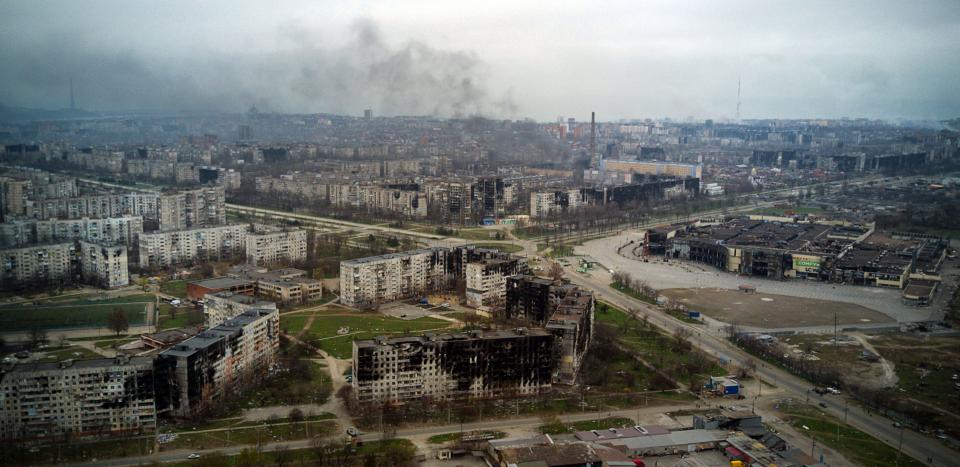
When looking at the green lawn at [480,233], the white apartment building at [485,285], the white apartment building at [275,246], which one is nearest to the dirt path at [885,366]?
the white apartment building at [485,285]

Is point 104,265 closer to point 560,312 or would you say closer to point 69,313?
point 69,313

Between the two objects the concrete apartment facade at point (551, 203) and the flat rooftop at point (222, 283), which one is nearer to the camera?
the flat rooftop at point (222, 283)

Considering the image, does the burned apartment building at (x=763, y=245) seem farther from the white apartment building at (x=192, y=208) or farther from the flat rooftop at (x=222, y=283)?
the white apartment building at (x=192, y=208)

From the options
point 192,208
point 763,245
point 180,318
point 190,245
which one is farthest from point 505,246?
point 180,318

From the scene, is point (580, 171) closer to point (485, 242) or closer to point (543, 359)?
point (485, 242)

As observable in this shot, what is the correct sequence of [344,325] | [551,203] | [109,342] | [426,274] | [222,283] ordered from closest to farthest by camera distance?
1. [109,342]
2. [344,325]
3. [222,283]
4. [426,274]
5. [551,203]

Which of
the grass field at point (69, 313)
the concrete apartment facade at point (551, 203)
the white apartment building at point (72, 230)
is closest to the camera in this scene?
the grass field at point (69, 313)

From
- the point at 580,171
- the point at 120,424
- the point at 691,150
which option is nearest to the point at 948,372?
the point at 120,424
